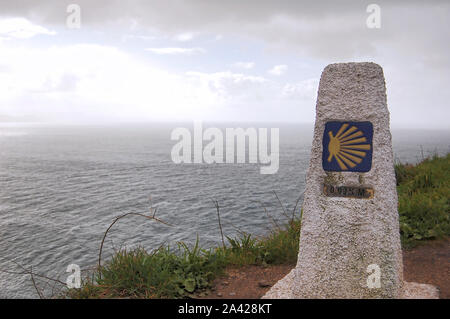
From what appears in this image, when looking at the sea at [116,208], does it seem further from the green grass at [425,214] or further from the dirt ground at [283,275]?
the green grass at [425,214]

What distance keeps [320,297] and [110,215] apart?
695 inches

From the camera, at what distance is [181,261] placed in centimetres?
605

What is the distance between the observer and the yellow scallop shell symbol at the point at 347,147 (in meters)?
4.88

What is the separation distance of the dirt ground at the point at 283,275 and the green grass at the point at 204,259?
192 mm

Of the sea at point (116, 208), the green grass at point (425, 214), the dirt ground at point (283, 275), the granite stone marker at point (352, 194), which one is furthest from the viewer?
the sea at point (116, 208)

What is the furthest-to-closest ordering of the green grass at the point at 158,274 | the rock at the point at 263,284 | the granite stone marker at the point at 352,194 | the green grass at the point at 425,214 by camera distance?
the green grass at the point at 425,214 < the rock at the point at 263,284 < the green grass at the point at 158,274 < the granite stone marker at the point at 352,194

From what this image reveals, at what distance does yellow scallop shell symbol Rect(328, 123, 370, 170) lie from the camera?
488cm

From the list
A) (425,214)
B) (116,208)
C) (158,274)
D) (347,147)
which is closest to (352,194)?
(347,147)

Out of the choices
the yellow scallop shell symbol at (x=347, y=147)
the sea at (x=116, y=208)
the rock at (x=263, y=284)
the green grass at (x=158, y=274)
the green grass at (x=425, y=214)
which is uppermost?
the yellow scallop shell symbol at (x=347, y=147)

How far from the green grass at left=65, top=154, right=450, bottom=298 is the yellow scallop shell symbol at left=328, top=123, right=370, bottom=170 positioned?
268cm

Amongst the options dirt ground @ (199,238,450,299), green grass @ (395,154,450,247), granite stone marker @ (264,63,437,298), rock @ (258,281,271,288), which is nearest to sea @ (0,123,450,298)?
dirt ground @ (199,238,450,299)

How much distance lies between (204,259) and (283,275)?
1.40 m

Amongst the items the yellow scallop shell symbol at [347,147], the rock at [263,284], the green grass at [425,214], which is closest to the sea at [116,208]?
the rock at [263,284]
